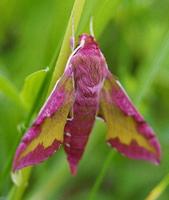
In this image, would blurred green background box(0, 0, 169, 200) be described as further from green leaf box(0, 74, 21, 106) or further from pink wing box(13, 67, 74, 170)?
pink wing box(13, 67, 74, 170)

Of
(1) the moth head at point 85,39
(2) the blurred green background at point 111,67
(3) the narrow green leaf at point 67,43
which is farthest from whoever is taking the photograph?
(2) the blurred green background at point 111,67

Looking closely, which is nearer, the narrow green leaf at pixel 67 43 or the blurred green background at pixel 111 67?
the narrow green leaf at pixel 67 43

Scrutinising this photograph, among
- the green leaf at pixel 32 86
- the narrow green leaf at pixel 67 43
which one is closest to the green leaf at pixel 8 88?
the green leaf at pixel 32 86

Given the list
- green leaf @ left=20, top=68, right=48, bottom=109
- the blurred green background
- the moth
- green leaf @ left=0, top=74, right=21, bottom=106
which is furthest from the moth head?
the blurred green background

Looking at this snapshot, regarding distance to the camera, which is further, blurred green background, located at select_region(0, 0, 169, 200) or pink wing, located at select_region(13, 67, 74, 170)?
blurred green background, located at select_region(0, 0, 169, 200)

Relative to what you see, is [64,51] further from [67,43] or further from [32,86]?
[32,86]

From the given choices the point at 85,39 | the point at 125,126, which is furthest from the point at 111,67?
the point at 85,39

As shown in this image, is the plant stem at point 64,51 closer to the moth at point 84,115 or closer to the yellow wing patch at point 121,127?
the moth at point 84,115
